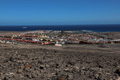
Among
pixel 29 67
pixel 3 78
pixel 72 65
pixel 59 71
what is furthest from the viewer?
pixel 72 65

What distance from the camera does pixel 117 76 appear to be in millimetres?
7836

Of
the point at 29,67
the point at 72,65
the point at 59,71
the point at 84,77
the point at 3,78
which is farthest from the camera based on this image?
the point at 72,65

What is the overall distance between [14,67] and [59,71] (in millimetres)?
2556

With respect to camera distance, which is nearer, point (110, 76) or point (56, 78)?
point (56, 78)

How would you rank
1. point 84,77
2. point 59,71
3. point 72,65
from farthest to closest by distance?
point 72,65
point 59,71
point 84,77

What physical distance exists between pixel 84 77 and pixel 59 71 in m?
1.46

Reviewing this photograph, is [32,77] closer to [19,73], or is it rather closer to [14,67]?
[19,73]

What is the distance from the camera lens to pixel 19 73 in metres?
7.96

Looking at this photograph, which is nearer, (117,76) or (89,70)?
(117,76)

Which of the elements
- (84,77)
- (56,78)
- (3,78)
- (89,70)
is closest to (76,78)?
(84,77)

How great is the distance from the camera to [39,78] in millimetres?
7391

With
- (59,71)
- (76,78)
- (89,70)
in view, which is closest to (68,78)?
(76,78)

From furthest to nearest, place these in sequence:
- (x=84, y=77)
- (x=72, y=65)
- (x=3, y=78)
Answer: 1. (x=72, y=65)
2. (x=84, y=77)
3. (x=3, y=78)

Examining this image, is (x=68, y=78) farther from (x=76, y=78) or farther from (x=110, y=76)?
(x=110, y=76)
